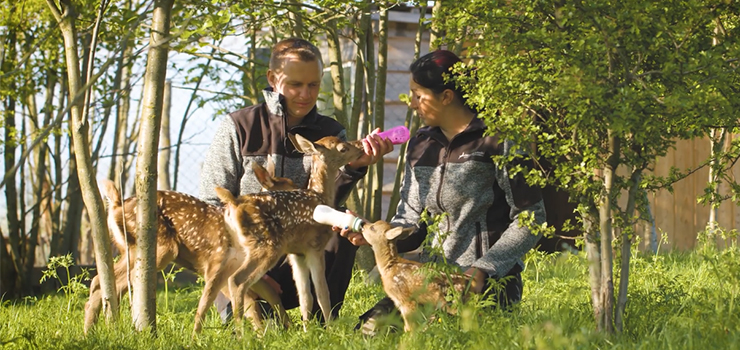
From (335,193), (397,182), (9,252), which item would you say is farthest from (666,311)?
(9,252)

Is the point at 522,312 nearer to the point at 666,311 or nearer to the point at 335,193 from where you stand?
the point at 666,311

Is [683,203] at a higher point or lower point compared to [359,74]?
lower

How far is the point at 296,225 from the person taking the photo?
501 centimetres

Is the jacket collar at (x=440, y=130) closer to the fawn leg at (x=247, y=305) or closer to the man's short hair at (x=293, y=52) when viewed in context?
the man's short hair at (x=293, y=52)

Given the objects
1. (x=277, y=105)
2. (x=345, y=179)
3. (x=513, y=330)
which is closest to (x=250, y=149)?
(x=277, y=105)

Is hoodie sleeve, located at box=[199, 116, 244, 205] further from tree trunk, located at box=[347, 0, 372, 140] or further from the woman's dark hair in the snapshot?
tree trunk, located at box=[347, 0, 372, 140]

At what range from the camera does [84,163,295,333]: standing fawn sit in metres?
4.94

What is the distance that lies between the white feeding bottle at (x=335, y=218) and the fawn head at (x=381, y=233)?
2.6 inches

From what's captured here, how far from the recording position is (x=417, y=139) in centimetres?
530

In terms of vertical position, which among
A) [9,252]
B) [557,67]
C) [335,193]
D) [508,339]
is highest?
[557,67]

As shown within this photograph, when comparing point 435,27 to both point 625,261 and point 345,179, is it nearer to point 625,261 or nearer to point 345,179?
point 345,179

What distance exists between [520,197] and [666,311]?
913mm

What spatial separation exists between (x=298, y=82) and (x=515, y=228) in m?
1.52

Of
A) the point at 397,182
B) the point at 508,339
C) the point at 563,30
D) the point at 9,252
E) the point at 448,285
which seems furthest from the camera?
the point at 9,252
